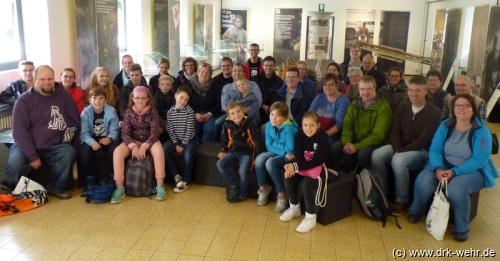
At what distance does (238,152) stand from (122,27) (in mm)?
4951

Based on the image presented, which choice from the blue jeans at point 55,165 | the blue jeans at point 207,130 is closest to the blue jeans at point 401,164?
the blue jeans at point 207,130

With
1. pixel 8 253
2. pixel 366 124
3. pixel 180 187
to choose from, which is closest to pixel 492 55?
pixel 366 124

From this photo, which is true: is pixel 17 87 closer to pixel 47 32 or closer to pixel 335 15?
pixel 47 32

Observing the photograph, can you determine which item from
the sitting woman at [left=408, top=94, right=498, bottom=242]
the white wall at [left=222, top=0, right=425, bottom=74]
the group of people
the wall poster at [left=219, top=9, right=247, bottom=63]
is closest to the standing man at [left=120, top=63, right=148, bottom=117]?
the group of people

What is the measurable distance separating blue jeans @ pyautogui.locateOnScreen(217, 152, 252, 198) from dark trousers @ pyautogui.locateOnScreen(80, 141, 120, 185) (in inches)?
44.8

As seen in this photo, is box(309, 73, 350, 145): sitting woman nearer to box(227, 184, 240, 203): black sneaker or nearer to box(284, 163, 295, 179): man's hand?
box(284, 163, 295, 179): man's hand

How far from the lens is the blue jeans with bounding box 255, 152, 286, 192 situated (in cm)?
388

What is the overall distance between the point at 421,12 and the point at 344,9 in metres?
2.37

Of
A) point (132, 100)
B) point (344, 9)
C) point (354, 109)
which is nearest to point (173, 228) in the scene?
point (132, 100)

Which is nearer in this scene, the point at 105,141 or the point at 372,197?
the point at 372,197

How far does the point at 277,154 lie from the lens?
3996 millimetres

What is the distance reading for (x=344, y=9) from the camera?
13742 mm

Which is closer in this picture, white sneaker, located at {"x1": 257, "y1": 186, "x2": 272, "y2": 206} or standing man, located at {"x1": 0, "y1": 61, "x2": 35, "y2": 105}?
white sneaker, located at {"x1": 257, "y1": 186, "x2": 272, "y2": 206}

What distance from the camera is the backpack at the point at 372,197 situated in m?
3.71
